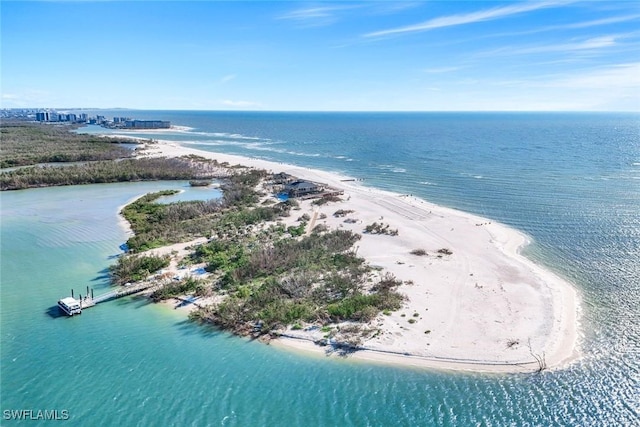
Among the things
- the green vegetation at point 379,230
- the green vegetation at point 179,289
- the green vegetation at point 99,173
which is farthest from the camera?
the green vegetation at point 99,173

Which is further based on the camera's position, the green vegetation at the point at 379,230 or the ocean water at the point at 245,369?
the green vegetation at the point at 379,230

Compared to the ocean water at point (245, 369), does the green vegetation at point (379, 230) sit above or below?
above

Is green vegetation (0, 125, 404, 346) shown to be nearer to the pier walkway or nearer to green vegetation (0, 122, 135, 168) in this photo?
the pier walkway

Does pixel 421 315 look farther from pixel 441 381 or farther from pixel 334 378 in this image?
pixel 334 378

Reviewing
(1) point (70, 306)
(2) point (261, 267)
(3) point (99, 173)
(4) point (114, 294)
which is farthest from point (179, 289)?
(3) point (99, 173)

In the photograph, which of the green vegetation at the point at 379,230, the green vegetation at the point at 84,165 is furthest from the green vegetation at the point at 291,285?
the green vegetation at the point at 84,165

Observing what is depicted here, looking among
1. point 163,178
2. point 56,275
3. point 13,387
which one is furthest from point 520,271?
point 163,178

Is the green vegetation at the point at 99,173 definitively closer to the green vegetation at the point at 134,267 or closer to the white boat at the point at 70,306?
the green vegetation at the point at 134,267

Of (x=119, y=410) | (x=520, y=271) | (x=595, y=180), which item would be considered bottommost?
(x=119, y=410)
